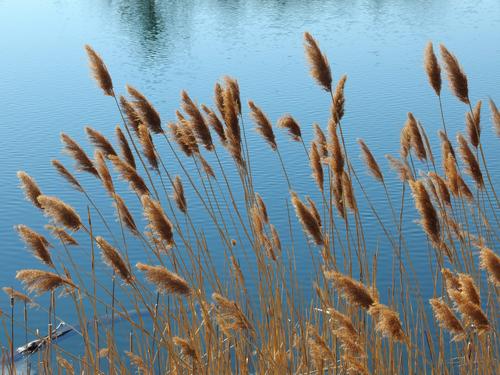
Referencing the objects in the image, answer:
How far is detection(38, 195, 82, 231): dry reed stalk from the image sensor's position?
2.35m

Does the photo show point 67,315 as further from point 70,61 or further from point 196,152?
point 70,61

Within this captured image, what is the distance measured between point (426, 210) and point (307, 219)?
37 cm

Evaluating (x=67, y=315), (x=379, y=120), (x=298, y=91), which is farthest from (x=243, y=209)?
(x=298, y=91)

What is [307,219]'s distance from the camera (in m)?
2.54

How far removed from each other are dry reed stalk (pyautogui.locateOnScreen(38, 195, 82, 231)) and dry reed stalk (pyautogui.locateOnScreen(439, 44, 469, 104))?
53.4 inches

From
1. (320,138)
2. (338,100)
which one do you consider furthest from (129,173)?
(320,138)

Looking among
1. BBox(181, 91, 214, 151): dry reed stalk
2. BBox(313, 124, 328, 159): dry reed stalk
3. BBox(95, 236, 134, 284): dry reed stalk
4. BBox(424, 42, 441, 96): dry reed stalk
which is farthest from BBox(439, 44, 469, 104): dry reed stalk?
BBox(95, 236, 134, 284): dry reed stalk

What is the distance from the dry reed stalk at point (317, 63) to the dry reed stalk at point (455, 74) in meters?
0.39

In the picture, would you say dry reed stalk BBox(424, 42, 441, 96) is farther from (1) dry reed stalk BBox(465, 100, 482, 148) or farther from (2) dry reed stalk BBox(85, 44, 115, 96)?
(2) dry reed stalk BBox(85, 44, 115, 96)

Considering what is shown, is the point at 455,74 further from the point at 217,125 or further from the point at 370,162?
the point at 217,125

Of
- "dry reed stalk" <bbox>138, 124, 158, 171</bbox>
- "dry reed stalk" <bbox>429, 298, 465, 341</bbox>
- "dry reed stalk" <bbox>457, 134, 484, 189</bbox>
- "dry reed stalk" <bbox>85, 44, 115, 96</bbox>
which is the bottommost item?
"dry reed stalk" <bbox>429, 298, 465, 341</bbox>

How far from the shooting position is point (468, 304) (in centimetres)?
189

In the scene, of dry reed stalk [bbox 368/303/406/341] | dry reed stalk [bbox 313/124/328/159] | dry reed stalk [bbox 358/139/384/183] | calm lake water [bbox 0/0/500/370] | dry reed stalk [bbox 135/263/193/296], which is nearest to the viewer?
dry reed stalk [bbox 368/303/406/341]

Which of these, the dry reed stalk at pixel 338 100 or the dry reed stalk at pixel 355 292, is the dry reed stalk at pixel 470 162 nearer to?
the dry reed stalk at pixel 338 100
